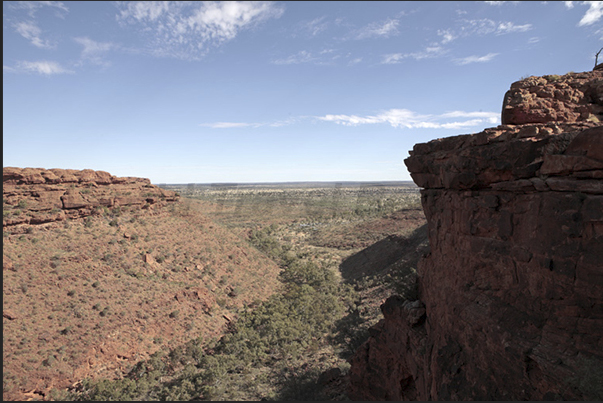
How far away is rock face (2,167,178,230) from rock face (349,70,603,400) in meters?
28.6

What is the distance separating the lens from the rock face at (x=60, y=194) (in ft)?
81.6

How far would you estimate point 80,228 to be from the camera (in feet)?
87.7

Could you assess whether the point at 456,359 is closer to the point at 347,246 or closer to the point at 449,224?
the point at 449,224

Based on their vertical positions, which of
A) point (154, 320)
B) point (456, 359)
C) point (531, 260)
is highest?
point (531, 260)

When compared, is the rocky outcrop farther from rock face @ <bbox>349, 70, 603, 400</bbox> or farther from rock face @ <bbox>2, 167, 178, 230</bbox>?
rock face @ <bbox>2, 167, 178, 230</bbox>

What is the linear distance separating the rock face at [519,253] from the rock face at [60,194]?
28593 millimetres

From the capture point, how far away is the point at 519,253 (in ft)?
25.8

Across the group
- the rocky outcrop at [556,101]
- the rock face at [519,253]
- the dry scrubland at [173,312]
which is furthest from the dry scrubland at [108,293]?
the rocky outcrop at [556,101]

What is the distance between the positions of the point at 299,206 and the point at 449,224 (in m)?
94.0

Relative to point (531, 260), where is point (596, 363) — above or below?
below

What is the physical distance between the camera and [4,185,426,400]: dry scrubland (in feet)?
55.5

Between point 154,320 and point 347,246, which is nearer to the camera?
point 154,320

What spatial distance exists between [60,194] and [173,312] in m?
15.1

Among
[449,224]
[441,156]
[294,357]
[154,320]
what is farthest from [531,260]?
[154,320]
